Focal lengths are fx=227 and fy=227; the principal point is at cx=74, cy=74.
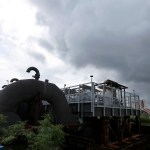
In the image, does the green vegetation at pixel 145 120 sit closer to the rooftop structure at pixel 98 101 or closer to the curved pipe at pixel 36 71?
the rooftop structure at pixel 98 101

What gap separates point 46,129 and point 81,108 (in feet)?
21.8

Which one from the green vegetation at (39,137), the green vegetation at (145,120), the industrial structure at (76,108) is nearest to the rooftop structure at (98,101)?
the industrial structure at (76,108)

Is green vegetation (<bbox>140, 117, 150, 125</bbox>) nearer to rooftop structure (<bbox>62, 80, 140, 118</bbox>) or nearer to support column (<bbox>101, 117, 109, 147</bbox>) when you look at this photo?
rooftop structure (<bbox>62, 80, 140, 118</bbox>)

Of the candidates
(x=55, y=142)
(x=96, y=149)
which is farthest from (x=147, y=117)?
(x=55, y=142)

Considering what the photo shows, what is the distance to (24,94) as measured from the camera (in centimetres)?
1266

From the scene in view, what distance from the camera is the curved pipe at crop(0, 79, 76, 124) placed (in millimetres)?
12109

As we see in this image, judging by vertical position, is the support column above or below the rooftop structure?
below

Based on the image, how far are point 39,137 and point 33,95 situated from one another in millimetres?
5872

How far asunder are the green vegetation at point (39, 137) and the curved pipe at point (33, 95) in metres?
3.33

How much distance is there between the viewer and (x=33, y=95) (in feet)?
42.5

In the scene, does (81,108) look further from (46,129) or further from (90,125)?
(46,129)

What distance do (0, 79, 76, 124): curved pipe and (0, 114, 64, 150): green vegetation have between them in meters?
3.33

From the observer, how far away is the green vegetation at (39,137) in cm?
724

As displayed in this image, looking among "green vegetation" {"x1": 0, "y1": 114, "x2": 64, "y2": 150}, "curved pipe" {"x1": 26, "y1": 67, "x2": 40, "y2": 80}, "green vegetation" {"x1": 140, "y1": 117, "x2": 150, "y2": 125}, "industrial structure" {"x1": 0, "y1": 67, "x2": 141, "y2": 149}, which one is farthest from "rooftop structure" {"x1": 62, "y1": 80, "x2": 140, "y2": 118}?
"green vegetation" {"x1": 140, "y1": 117, "x2": 150, "y2": 125}
